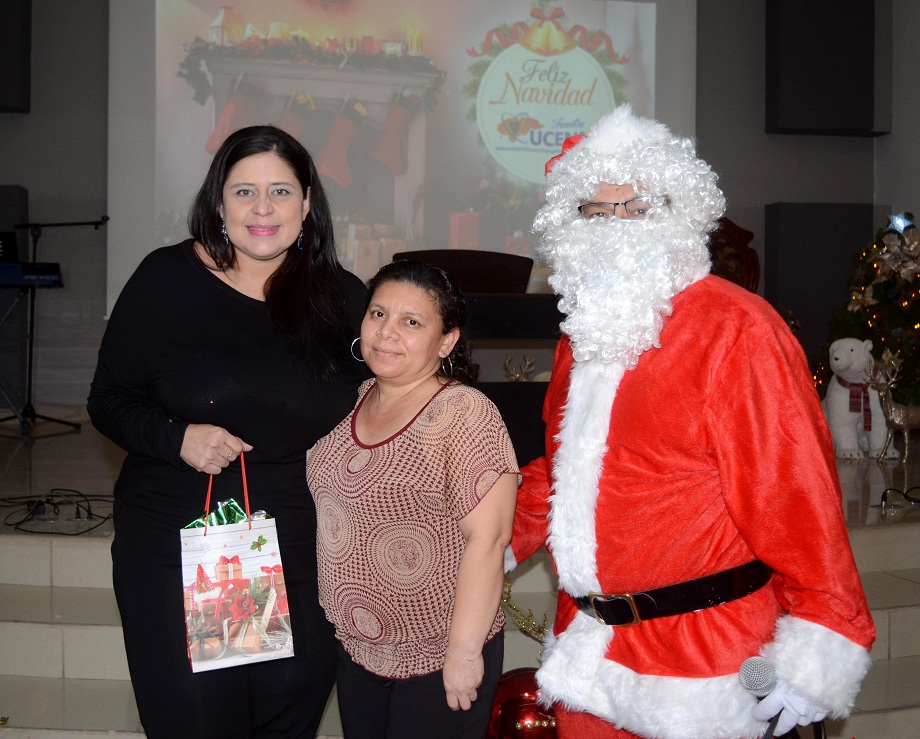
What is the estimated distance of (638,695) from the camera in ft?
4.59

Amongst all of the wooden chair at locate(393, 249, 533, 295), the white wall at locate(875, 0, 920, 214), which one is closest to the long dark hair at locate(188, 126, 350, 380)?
the wooden chair at locate(393, 249, 533, 295)

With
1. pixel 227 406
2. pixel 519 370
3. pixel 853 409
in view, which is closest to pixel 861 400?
pixel 853 409

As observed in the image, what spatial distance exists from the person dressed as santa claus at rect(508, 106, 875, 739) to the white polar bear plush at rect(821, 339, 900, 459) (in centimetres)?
404

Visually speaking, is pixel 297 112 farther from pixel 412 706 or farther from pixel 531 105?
pixel 412 706

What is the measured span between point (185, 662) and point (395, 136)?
550 centimetres

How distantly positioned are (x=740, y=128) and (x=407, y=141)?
2.71 metres

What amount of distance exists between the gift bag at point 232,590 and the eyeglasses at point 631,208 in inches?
29.6

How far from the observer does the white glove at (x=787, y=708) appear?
1294mm

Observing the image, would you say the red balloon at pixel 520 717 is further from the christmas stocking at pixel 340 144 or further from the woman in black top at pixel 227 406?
the christmas stocking at pixel 340 144

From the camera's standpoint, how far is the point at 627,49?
6828 millimetres

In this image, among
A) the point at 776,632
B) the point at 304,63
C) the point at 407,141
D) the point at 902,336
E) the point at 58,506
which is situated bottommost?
the point at 58,506

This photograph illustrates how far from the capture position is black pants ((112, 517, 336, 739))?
1.61 m

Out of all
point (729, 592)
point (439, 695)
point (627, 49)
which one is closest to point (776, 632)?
point (729, 592)

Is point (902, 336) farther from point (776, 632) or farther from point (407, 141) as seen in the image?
point (776, 632)
